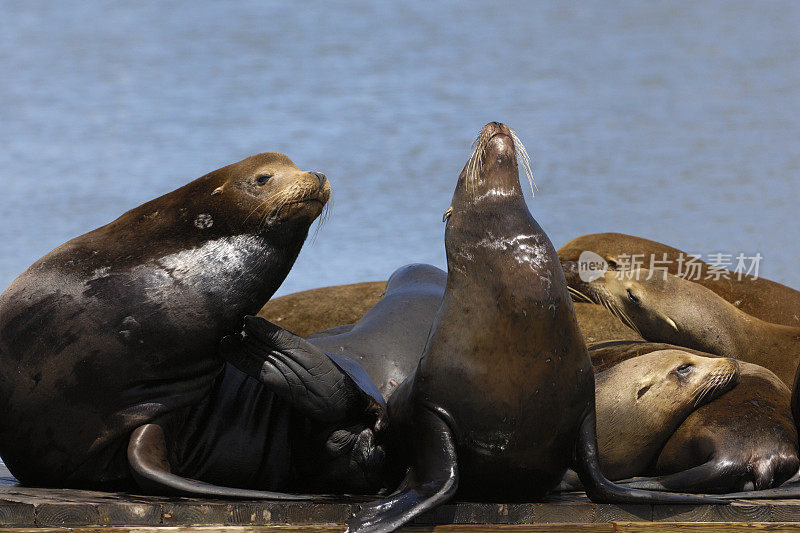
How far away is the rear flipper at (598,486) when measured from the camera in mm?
3092

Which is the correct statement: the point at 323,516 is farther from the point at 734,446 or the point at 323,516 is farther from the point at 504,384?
the point at 734,446

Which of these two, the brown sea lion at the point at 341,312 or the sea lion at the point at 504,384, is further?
the brown sea lion at the point at 341,312

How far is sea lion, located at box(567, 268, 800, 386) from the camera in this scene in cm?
605

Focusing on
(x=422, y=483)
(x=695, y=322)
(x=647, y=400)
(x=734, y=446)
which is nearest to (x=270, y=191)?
(x=422, y=483)

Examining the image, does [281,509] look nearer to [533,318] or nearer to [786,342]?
[533,318]

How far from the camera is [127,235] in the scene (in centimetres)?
378

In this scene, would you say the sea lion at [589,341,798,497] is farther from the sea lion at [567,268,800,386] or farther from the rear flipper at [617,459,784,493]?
the sea lion at [567,268,800,386]

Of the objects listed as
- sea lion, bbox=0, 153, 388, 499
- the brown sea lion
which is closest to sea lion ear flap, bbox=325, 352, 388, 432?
sea lion, bbox=0, 153, 388, 499

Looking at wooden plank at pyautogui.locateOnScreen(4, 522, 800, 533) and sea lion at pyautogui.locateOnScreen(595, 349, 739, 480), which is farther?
sea lion at pyautogui.locateOnScreen(595, 349, 739, 480)

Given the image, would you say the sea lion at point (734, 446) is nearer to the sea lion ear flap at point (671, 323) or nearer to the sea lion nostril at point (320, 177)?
the sea lion ear flap at point (671, 323)

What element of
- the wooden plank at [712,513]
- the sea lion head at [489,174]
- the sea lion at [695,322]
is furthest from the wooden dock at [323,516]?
the sea lion at [695,322]

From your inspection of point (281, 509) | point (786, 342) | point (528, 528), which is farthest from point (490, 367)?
point (786, 342)

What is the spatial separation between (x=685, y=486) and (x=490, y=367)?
4.22 feet

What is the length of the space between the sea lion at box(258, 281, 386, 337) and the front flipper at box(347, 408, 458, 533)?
374cm
